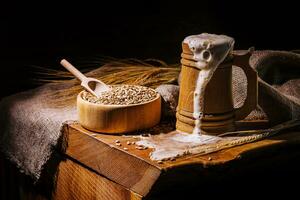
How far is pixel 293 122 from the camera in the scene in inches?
59.7

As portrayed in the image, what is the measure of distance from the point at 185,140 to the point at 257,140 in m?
0.16

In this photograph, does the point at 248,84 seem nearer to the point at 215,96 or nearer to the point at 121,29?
the point at 215,96

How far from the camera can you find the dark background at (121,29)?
2.17 meters

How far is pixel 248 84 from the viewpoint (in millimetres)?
1464

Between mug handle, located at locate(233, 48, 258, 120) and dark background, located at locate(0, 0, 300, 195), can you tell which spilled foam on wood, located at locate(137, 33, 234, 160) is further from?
dark background, located at locate(0, 0, 300, 195)

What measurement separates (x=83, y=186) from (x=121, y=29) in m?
0.90

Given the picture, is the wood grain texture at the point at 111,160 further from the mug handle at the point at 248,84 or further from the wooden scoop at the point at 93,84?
the mug handle at the point at 248,84

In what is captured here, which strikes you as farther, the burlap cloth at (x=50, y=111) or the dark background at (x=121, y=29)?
the dark background at (x=121, y=29)

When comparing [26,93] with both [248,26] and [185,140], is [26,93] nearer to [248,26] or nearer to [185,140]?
[185,140]

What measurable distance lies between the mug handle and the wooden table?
0.09 metres

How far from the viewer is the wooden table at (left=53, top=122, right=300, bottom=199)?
1290 mm

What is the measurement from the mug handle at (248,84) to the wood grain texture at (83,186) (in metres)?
0.33

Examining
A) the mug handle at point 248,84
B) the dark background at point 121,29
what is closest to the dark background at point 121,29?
the dark background at point 121,29

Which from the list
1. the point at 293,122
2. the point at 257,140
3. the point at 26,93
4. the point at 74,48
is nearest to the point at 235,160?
the point at 257,140
